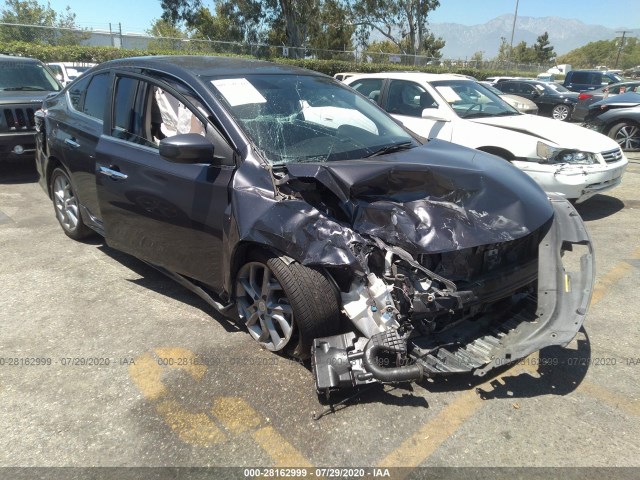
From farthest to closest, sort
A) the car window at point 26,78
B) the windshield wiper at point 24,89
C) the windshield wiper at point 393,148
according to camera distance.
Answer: the car window at point 26,78, the windshield wiper at point 24,89, the windshield wiper at point 393,148

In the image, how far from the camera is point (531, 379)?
2980 mm

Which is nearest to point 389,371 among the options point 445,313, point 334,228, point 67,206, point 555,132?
point 445,313

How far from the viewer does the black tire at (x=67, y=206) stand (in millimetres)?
4840

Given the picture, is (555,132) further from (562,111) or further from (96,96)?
(562,111)

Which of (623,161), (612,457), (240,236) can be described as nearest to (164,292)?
(240,236)

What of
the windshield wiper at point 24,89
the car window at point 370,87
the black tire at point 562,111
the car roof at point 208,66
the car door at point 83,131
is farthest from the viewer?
the black tire at point 562,111

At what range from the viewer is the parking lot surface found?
242 cm

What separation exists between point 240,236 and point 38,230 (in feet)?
12.1

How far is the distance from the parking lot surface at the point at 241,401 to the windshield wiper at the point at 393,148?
153 cm

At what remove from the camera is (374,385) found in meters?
2.88

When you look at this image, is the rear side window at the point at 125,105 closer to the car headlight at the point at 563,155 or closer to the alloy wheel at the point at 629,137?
the car headlight at the point at 563,155

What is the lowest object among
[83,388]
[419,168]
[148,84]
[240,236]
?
[83,388]

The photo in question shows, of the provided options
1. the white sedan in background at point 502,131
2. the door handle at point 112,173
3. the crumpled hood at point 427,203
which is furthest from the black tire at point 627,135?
the door handle at point 112,173

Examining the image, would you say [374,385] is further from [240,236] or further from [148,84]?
[148,84]
